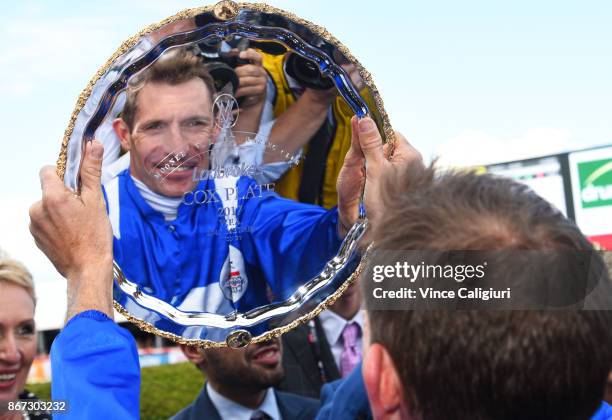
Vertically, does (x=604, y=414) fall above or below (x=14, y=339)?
below

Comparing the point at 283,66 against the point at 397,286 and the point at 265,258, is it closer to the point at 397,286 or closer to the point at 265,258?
the point at 265,258

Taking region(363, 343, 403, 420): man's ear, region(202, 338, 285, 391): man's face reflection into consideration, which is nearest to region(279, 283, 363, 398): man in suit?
region(202, 338, 285, 391): man's face reflection

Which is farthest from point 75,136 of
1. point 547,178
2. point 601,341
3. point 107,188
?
point 547,178

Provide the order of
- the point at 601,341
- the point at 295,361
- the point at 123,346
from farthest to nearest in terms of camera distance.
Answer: the point at 295,361
the point at 123,346
the point at 601,341

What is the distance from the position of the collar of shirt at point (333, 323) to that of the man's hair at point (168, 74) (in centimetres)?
266

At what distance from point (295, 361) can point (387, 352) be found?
324 centimetres

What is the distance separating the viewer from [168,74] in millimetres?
1994

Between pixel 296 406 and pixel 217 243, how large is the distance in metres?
2.01

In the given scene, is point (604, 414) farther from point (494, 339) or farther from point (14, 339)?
point (14, 339)

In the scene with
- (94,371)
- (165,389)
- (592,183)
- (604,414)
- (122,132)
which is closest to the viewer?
(94,371)

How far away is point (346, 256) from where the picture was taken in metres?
2.18

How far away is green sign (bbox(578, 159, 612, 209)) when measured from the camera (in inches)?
438

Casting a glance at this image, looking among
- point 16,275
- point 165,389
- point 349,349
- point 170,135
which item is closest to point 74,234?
point 170,135

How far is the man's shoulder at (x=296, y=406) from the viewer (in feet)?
12.6
